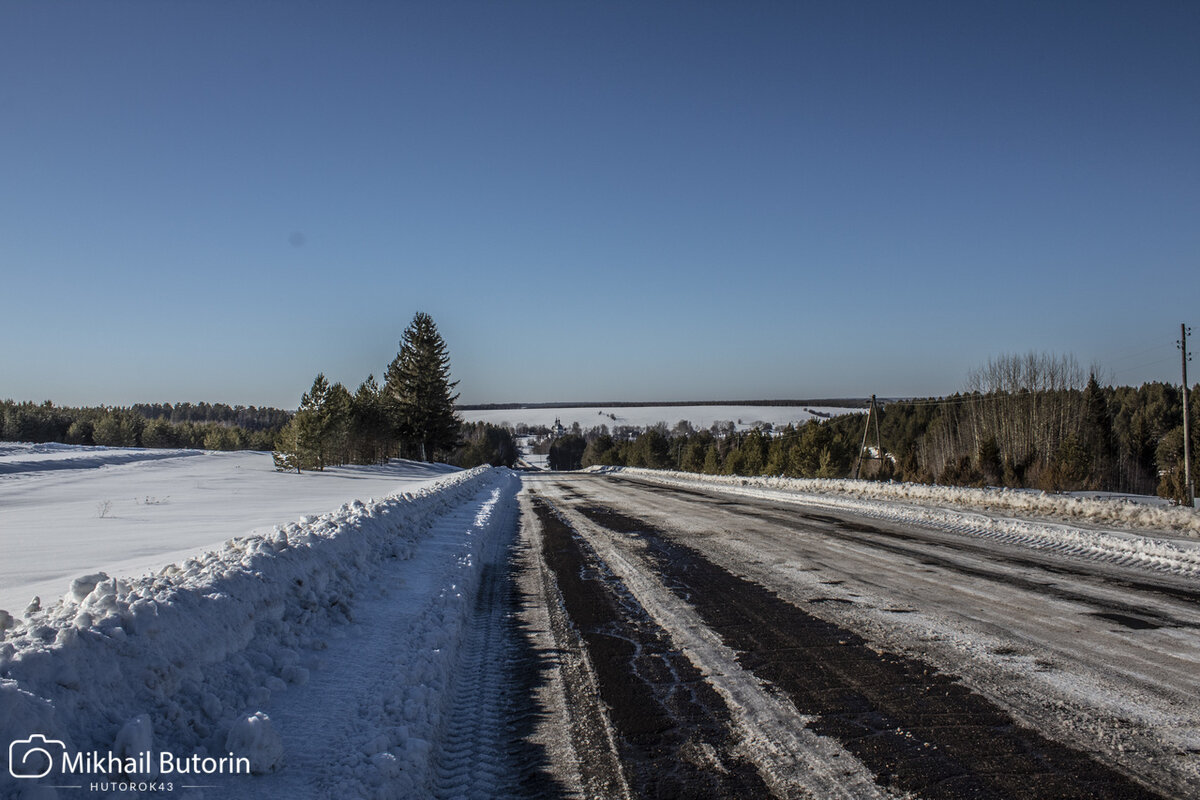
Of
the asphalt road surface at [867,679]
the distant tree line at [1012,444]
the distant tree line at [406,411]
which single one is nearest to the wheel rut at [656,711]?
the asphalt road surface at [867,679]

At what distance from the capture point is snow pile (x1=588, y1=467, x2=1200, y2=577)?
9.67 metres

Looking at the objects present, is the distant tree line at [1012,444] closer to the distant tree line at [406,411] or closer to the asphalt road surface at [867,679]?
the asphalt road surface at [867,679]

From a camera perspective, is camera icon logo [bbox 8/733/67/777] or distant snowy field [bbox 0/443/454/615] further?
distant snowy field [bbox 0/443/454/615]

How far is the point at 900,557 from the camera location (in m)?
9.72

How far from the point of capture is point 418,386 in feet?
180

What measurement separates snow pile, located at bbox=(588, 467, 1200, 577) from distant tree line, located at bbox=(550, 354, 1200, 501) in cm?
646

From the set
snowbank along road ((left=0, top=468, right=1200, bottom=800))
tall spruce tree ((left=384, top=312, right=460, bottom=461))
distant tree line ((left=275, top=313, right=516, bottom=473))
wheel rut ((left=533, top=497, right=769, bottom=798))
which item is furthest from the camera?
tall spruce tree ((left=384, top=312, right=460, bottom=461))

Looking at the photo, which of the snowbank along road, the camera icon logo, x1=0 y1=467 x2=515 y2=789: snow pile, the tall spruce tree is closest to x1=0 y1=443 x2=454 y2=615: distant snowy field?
x1=0 y1=467 x2=515 y2=789: snow pile

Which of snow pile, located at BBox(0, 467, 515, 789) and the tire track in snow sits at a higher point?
snow pile, located at BBox(0, 467, 515, 789)

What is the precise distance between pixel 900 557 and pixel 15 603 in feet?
33.7

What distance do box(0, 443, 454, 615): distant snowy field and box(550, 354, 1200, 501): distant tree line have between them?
24.9 meters

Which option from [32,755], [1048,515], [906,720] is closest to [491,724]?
[32,755]

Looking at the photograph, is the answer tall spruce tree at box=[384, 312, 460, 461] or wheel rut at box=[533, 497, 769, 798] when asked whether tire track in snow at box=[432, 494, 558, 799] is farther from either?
tall spruce tree at box=[384, 312, 460, 461]

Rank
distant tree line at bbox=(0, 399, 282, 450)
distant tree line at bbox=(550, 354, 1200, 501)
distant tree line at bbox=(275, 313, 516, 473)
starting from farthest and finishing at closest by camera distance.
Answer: distant tree line at bbox=(0, 399, 282, 450)
distant tree line at bbox=(275, 313, 516, 473)
distant tree line at bbox=(550, 354, 1200, 501)
